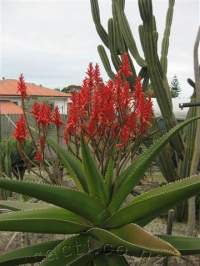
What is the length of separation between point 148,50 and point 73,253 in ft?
11.3

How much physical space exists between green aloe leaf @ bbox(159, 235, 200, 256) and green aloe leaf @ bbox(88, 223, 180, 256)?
20 cm

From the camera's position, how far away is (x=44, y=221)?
1.88 m

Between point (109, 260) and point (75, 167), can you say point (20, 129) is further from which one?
point (109, 260)

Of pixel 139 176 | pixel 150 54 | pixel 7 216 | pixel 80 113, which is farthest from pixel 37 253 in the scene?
pixel 150 54

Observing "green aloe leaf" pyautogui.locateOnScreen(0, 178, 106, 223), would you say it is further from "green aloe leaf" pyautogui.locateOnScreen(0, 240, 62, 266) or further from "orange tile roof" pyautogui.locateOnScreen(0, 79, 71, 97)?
"orange tile roof" pyautogui.locateOnScreen(0, 79, 71, 97)

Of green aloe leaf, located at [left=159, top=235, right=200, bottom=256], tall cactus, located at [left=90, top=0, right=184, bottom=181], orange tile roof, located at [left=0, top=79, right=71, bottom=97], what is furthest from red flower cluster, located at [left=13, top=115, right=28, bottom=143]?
orange tile roof, located at [left=0, top=79, right=71, bottom=97]

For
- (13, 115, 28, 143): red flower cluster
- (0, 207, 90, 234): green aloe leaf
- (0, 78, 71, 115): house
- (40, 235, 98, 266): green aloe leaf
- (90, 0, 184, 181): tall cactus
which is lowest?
(40, 235, 98, 266): green aloe leaf

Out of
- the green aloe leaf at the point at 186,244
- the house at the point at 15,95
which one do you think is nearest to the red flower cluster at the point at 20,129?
the green aloe leaf at the point at 186,244

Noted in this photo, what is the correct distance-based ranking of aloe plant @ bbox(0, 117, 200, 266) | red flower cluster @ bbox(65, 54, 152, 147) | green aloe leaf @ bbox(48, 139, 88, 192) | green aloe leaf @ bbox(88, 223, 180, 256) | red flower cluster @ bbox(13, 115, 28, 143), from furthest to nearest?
red flower cluster @ bbox(13, 115, 28, 143) → red flower cluster @ bbox(65, 54, 152, 147) → green aloe leaf @ bbox(48, 139, 88, 192) → aloe plant @ bbox(0, 117, 200, 266) → green aloe leaf @ bbox(88, 223, 180, 256)

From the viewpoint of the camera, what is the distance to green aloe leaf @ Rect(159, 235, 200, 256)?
6.82 feet

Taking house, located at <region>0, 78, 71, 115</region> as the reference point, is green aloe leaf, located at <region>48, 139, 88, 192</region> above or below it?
below

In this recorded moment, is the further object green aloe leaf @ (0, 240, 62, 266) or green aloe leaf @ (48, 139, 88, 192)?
green aloe leaf @ (48, 139, 88, 192)

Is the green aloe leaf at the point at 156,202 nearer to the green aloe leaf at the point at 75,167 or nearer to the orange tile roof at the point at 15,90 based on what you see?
the green aloe leaf at the point at 75,167

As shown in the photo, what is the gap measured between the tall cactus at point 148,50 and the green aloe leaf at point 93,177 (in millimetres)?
3138
